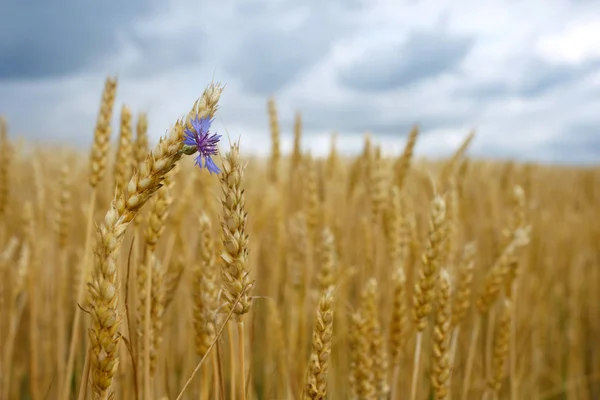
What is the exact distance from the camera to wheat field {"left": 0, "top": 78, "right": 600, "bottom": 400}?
2.75 ft

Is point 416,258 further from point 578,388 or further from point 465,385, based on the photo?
point 578,388

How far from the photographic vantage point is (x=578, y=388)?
3.22 metres

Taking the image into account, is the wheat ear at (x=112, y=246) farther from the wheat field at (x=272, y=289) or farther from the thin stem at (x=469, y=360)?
the thin stem at (x=469, y=360)

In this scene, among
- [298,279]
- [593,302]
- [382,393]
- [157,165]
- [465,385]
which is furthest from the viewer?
[593,302]

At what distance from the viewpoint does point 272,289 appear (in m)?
2.71

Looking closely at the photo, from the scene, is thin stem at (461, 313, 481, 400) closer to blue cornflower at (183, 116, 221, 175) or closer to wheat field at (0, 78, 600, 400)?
wheat field at (0, 78, 600, 400)

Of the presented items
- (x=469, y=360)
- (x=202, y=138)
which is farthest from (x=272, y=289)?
(x=202, y=138)

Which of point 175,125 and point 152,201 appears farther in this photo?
point 152,201

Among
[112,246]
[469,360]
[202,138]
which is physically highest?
[202,138]

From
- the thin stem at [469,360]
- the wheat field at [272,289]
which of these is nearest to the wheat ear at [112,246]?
the wheat field at [272,289]

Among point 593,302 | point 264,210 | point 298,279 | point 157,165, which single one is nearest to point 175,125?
point 157,165

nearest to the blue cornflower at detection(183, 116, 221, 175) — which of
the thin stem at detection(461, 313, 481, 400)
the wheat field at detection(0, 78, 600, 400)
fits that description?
the wheat field at detection(0, 78, 600, 400)

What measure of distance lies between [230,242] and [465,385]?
3.86 feet

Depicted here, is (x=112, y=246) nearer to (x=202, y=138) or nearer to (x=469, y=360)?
(x=202, y=138)
